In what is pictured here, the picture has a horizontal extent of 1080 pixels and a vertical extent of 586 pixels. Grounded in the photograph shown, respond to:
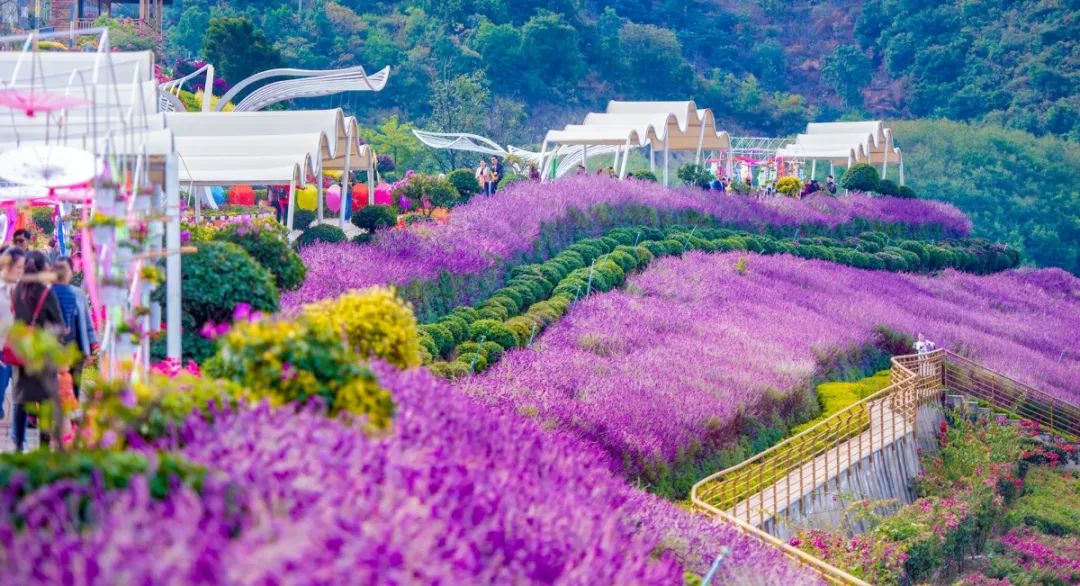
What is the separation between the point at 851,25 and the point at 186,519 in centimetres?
8219

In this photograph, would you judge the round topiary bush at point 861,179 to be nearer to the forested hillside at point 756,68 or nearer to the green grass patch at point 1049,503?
the forested hillside at point 756,68

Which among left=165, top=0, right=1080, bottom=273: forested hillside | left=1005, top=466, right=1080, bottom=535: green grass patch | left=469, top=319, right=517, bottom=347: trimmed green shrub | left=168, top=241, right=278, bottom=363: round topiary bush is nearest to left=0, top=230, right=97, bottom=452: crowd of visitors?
left=168, top=241, right=278, bottom=363: round topiary bush

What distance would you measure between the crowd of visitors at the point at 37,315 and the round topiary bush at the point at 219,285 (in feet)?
4.28

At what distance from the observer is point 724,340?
21.0 m

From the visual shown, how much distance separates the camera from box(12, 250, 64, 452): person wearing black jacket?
916cm

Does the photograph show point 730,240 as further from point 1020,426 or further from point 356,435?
point 356,435

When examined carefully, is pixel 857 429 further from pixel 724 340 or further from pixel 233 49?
pixel 233 49

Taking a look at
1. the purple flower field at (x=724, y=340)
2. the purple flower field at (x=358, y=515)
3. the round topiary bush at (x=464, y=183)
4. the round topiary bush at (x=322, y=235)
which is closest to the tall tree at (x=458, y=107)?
the purple flower field at (x=724, y=340)

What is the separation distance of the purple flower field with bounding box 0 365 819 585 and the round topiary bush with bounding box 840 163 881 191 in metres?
32.2

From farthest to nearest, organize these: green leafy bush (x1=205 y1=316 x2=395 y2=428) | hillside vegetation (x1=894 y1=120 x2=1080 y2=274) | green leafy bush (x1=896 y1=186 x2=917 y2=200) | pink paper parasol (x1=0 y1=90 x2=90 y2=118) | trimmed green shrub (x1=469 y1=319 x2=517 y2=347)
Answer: hillside vegetation (x1=894 y1=120 x2=1080 y2=274) < green leafy bush (x1=896 y1=186 x2=917 y2=200) < trimmed green shrub (x1=469 y1=319 x2=517 y2=347) < pink paper parasol (x1=0 y1=90 x2=90 y2=118) < green leafy bush (x1=205 y1=316 x2=395 y2=428)

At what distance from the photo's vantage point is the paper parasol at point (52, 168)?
10703mm

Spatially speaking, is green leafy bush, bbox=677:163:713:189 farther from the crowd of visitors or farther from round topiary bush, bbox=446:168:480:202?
the crowd of visitors

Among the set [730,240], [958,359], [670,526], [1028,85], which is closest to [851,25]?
[1028,85]

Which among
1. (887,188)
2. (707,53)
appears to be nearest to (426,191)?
(887,188)
